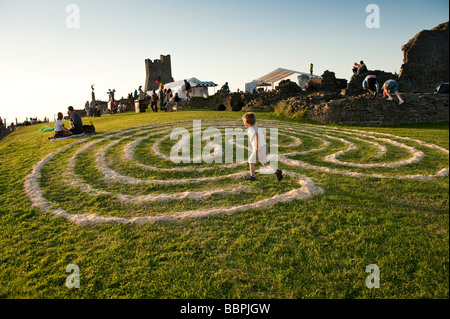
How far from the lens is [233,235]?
12.9ft

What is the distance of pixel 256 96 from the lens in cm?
2622

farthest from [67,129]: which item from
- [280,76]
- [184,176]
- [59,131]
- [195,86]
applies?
[280,76]

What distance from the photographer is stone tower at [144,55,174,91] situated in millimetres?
63469

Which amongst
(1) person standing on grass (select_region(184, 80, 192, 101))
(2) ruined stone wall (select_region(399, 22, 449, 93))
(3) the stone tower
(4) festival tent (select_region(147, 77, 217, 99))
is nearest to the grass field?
(1) person standing on grass (select_region(184, 80, 192, 101))

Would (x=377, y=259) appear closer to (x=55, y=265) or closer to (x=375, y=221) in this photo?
(x=375, y=221)

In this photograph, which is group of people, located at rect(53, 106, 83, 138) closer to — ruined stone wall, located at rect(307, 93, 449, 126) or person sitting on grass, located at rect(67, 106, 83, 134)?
person sitting on grass, located at rect(67, 106, 83, 134)

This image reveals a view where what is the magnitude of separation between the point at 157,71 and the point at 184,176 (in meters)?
63.5

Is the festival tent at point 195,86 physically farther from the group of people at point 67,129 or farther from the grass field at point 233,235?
the grass field at point 233,235

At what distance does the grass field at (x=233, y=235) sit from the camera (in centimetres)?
293

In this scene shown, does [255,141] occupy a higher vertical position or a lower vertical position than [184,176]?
higher

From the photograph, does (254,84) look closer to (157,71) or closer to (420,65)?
(420,65)

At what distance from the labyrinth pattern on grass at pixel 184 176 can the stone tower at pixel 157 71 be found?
5726 cm

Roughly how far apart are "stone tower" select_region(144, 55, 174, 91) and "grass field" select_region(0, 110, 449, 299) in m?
60.4
